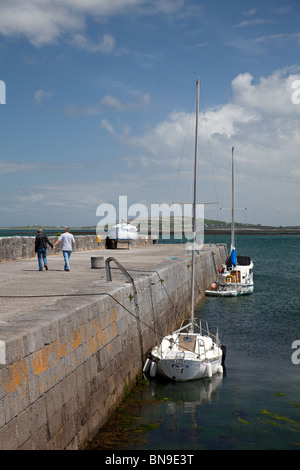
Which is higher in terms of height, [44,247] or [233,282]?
[44,247]

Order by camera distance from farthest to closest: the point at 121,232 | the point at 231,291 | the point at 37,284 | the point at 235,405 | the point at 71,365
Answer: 1. the point at 121,232
2. the point at 231,291
3. the point at 37,284
4. the point at 235,405
5. the point at 71,365

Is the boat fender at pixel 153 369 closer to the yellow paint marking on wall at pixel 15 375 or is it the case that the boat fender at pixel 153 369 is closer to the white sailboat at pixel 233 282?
the yellow paint marking on wall at pixel 15 375

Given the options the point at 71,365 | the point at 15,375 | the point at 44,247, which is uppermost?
the point at 44,247

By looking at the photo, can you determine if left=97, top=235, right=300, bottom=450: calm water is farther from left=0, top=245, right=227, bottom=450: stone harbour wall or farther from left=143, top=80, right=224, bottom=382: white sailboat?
left=0, top=245, right=227, bottom=450: stone harbour wall

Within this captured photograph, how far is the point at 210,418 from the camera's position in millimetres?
11125

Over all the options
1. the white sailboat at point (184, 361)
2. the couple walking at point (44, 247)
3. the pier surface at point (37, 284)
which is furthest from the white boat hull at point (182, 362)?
the couple walking at point (44, 247)

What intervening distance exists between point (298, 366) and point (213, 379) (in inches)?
130

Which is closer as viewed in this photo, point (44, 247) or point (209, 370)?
point (209, 370)

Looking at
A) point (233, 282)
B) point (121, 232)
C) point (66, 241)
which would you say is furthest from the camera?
point (121, 232)

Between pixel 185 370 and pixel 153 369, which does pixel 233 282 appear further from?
pixel 153 369

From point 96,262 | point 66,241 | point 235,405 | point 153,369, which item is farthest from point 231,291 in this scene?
point 235,405
